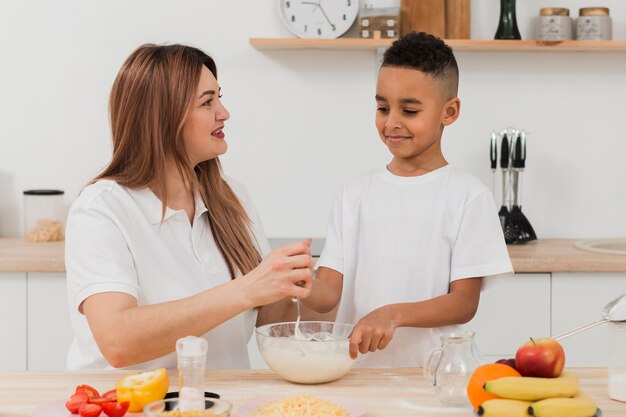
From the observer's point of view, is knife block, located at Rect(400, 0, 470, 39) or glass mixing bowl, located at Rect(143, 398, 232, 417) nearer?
glass mixing bowl, located at Rect(143, 398, 232, 417)

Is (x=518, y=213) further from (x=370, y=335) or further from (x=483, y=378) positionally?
(x=483, y=378)

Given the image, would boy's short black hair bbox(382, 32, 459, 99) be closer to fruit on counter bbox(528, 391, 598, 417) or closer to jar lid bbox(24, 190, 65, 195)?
fruit on counter bbox(528, 391, 598, 417)

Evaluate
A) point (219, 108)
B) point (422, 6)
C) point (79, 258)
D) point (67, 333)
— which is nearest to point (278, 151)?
point (422, 6)

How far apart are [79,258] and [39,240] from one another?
1518 millimetres

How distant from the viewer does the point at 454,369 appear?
57.6 inches

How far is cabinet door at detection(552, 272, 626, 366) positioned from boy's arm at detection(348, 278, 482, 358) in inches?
38.2

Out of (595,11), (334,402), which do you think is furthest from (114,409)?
(595,11)

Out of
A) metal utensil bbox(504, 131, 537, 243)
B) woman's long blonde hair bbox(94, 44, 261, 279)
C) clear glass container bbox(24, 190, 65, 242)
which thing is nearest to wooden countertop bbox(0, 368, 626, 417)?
woman's long blonde hair bbox(94, 44, 261, 279)

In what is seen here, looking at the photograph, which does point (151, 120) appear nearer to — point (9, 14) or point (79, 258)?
point (79, 258)

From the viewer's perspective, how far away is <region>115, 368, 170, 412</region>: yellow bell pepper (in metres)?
1.42

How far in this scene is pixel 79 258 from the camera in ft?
5.80

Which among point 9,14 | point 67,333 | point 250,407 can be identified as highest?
point 9,14

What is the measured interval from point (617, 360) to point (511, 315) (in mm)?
1376

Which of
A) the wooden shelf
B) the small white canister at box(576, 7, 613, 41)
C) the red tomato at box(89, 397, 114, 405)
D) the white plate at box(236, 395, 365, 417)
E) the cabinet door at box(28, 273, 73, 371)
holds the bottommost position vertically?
the cabinet door at box(28, 273, 73, 371)
